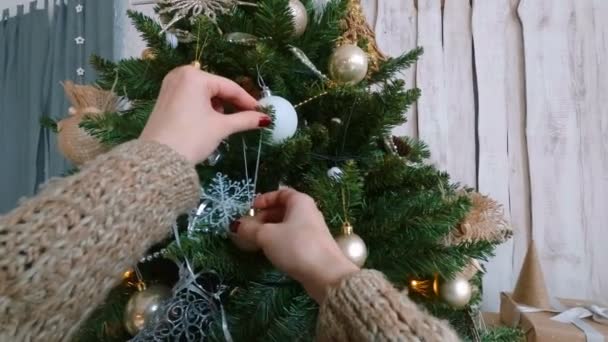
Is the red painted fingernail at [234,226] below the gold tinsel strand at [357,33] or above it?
below

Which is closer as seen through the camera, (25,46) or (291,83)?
(291,83)

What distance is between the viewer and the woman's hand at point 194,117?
1.34 ft

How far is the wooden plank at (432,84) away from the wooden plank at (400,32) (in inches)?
0.7

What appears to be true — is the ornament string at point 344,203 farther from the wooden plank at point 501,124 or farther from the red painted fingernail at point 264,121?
the wooden plank at point 501,124

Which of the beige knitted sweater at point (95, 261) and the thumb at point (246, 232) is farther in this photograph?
the thumb at point (246, 232)

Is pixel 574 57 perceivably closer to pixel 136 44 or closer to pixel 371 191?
pixel 371 191

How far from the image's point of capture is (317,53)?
0.59m

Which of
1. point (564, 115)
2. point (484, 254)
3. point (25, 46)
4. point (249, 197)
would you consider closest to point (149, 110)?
point (249, 197)

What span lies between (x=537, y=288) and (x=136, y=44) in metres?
1.34

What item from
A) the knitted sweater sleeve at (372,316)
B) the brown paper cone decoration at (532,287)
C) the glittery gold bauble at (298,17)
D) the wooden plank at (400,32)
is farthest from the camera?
the wooden plank at (400,32)

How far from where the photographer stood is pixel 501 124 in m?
1.19

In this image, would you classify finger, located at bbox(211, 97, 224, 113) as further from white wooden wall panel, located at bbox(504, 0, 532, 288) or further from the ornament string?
white wooden wall panel, located at bbox(504, 0, 532, 288)

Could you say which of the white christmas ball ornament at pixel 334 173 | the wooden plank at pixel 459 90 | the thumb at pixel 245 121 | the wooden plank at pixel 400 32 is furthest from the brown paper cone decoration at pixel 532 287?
the thumb at pixel 245 121

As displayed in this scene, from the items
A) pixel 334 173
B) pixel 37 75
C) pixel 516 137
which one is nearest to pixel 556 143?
pixel 516 137
